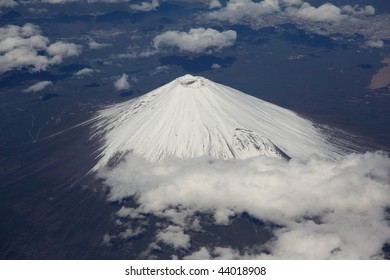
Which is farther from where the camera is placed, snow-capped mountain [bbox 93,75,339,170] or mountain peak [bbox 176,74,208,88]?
mountain peak [bbox 176,74,208,88]

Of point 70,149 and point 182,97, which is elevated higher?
point 182,97

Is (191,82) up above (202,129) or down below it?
above

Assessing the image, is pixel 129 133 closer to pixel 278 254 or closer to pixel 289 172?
pixel 289 172

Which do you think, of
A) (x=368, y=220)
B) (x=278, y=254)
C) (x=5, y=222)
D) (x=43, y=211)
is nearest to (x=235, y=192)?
(x=278, y=254)

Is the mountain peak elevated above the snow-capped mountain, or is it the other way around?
the mountain peak

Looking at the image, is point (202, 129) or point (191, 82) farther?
point (191, 82)

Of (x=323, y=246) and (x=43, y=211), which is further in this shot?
(x=43, y=211)

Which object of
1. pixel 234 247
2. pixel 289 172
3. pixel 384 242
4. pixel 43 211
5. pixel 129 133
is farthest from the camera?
pixel 129 133

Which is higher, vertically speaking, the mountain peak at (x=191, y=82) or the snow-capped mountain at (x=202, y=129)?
the mountain peak at (x=191, y=82)
